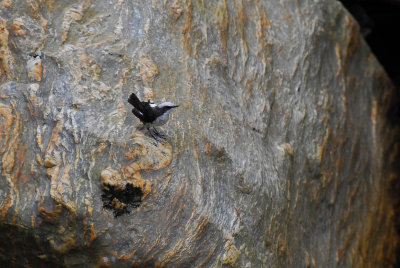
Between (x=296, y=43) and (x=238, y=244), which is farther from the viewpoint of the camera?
(x=296, y=43)

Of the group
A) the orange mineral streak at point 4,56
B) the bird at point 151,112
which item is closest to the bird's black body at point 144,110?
the bird at point 151,112

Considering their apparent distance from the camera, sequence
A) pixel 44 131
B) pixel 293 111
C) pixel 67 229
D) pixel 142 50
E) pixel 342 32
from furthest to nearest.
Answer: pixel 342 32 < pixel 293 111 < pixel 142 50 < pixel 44 131 < pixel 67 229

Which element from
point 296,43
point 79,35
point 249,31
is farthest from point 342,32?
point 79,35

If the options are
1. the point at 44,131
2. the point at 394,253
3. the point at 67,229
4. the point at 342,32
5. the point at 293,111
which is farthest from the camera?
the point at 394,253

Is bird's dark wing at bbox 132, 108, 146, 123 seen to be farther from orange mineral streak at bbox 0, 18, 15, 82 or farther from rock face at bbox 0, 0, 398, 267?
orange mineral streak at bbox 0, 18, 15, 82

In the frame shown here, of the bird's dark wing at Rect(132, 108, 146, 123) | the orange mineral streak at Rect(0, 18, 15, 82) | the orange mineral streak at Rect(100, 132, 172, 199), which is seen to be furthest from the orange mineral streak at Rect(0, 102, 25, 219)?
the bird's dark wing at Rect(132, 108, 146, 123)

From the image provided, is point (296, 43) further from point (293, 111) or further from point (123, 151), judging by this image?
point (123, 151)

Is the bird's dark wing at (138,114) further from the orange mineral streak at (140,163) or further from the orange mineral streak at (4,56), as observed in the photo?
the orange mineral streak at (4,56)
